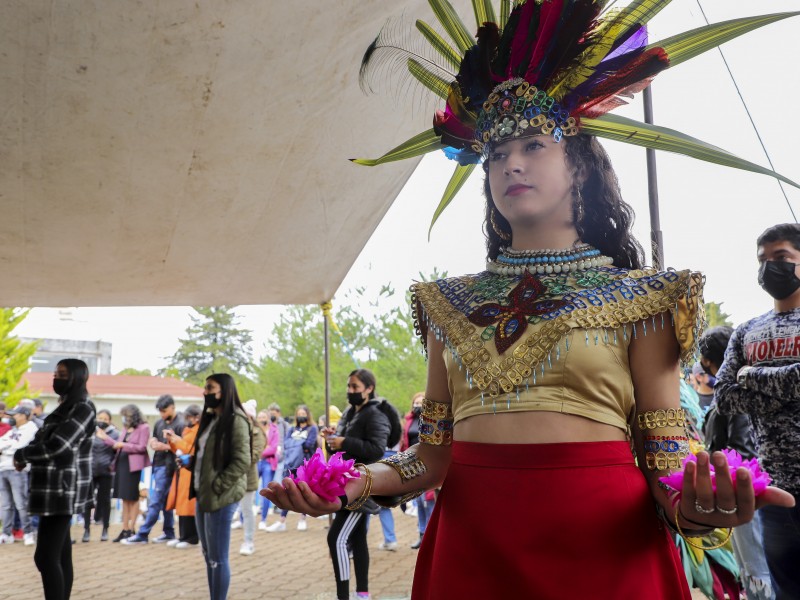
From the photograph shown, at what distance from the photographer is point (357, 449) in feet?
18.1

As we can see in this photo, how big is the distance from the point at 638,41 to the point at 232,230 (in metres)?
3.49

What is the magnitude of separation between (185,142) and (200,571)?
18.1 ft

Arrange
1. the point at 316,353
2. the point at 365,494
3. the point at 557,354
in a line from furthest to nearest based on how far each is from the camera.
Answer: the point at 316,353 < the point at 365,494 < the point at 557,354

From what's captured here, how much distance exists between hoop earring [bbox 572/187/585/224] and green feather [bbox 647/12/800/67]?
0.38 meters

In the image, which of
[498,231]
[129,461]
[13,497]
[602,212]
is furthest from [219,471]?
[13,497]

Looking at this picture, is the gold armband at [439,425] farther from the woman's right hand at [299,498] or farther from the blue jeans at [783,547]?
the blue jeans at [783,547]

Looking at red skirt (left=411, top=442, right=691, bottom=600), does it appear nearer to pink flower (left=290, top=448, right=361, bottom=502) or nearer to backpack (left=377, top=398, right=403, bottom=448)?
pink flower (left=290, top=448, right=361, bottom=502)

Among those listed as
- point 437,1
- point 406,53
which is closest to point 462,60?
point 437,1

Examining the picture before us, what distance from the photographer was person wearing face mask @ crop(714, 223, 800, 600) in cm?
262

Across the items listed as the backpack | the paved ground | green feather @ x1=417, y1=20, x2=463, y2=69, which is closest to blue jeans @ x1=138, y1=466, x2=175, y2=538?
the paved ground

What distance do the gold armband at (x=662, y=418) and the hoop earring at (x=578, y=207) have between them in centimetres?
51

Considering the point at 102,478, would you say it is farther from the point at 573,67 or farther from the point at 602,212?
the point at 573,67

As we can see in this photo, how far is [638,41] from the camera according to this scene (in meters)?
1.72

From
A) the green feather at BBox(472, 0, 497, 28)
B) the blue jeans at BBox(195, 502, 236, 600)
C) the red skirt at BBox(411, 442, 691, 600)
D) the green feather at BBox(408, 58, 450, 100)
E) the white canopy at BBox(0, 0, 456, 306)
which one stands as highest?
the white canopy at BBox(0, 0, 456, 306)
